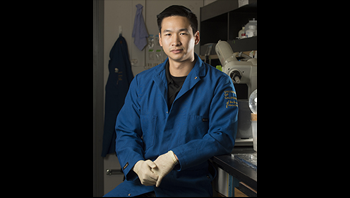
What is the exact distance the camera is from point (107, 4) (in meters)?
2.34

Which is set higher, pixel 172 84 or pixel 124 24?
pixel 124 24

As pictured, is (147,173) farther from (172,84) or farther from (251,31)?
(251,31)

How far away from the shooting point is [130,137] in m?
1.12

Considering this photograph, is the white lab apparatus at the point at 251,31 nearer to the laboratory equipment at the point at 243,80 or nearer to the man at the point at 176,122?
the laboratory equipment at the point at 243,80

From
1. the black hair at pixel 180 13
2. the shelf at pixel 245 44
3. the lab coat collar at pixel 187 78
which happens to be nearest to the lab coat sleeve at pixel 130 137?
the lab coat collar at pixel 187 78

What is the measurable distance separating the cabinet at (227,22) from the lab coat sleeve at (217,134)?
939mm

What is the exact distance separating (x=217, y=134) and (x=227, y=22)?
148 centimetres

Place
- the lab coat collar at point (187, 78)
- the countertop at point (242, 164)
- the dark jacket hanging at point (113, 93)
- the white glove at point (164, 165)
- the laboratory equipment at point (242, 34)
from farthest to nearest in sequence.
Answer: the dark jacket hanging at point (113, 93) → the laboratory equipment at point (242, 34) → the lab coat collar at point (187, 78) → the white glove at point (164, 165) → the countertop at point (242, 164)

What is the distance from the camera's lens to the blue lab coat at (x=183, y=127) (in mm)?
1029

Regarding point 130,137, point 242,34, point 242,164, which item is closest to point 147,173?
point 130,137

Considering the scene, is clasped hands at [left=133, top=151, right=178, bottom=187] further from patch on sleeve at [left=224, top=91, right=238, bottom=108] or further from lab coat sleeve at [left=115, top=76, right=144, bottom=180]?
patch on sleeve at [left=224, top=91, right=238, bottom=108]
